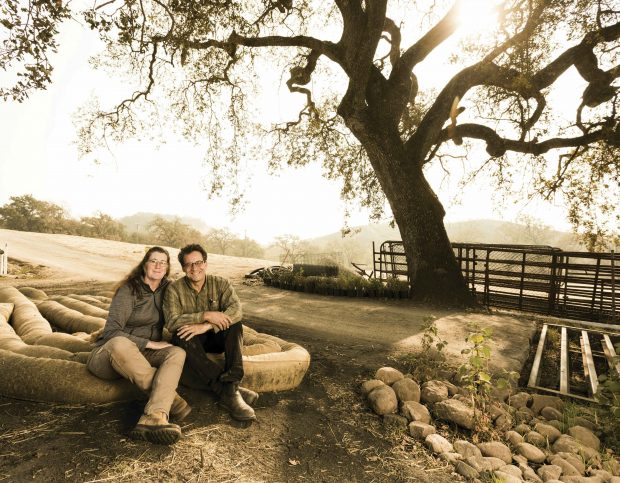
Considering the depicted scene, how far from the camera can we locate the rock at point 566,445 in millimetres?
3211

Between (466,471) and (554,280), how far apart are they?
8.54 meters

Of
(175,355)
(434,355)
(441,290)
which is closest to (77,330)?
(175,355)

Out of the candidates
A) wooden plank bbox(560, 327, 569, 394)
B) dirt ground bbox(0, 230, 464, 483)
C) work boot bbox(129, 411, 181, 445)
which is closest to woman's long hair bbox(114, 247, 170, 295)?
dirt ground bbox(0, 230, 464, 483)

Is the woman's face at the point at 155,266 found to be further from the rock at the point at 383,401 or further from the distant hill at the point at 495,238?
the distant hill at the point at 495,238

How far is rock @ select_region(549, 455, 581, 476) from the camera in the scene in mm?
2926

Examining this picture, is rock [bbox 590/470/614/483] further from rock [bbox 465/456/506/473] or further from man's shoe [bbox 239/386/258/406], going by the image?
man's shoe [bbox 239/386/258/406]

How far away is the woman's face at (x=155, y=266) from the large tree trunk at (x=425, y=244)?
306 inches

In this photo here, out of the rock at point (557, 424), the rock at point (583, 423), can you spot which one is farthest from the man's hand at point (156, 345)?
the rock at point (583, 423)

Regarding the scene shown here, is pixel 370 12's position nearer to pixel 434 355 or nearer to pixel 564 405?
pixel 434 355

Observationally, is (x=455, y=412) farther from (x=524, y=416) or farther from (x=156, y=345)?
(x=156, y=345)

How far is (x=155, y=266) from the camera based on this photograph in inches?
145

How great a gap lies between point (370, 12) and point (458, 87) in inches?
130

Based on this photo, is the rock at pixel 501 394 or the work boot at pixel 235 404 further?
the rock at pixel 501 394

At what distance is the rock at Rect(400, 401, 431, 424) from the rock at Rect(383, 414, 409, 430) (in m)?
0.08
